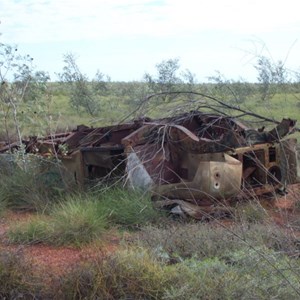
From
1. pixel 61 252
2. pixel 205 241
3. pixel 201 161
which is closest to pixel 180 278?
pixel 205 241

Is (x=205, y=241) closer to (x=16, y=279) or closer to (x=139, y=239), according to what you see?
(x=139, y=239)

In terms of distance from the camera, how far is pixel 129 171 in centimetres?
770

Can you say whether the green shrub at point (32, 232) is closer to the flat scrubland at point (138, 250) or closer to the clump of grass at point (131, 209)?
the flat scrubland at point (138, 250)

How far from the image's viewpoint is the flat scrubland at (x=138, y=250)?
13.8ft

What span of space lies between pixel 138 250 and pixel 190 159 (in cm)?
293

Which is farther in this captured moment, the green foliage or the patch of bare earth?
the green foliage

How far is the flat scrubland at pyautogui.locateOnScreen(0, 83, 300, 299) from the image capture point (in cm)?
421

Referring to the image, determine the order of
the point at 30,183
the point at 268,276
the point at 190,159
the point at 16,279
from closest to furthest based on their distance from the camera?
the point at 268,276 < the point at 16,279 < the point at 190,159 < the point at 30,183

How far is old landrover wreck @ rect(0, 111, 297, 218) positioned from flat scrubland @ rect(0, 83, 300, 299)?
0.75ft

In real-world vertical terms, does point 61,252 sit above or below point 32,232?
below

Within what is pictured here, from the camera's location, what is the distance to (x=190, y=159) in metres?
7.85

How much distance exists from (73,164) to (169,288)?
483 centimetres

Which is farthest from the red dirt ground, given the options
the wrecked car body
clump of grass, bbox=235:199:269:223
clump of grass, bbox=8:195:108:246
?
the wrecked car body

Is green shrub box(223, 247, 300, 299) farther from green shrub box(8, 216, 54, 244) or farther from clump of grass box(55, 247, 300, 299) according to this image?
green shrub box(8, 216, 54, 244)
